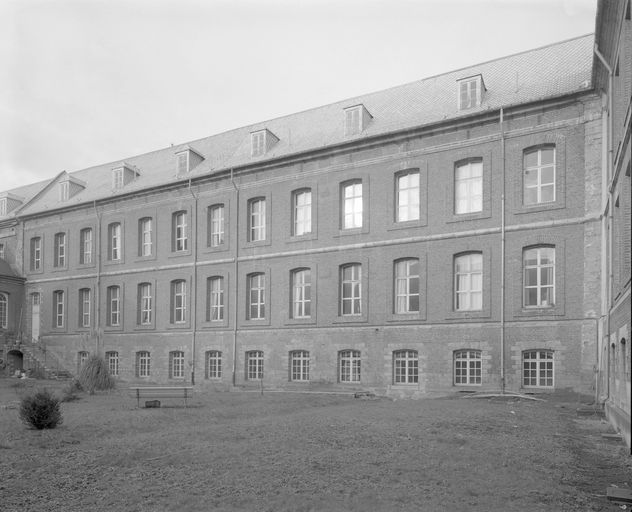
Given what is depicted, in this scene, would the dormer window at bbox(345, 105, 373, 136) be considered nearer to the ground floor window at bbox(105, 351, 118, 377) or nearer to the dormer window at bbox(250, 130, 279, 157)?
the dormer window at bbox(250, 130, 279, 157)

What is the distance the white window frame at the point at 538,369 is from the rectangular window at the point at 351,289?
7.26 meters

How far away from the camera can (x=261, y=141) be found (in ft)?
100

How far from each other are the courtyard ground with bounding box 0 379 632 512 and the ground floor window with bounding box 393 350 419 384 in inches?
320

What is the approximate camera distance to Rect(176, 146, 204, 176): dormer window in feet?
109

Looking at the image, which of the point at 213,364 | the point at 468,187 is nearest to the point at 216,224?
the point at 213,364

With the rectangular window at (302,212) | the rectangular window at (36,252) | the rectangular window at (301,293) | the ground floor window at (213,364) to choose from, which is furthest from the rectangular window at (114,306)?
the rectangular window at (302,212)

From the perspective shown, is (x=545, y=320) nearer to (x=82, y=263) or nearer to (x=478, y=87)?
(x=478, y=87)

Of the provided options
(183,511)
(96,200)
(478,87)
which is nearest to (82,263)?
(96,200)

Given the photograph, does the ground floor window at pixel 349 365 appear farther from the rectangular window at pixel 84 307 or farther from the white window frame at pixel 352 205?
the rectangular window at pixel 84 307

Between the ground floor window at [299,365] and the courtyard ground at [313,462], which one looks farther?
the ground floor window at [299,365]

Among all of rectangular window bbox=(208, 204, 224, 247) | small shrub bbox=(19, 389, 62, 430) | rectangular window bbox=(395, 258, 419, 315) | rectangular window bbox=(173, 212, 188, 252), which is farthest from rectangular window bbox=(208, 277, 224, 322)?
small shrub bbox=(19, 389, 62, 430)

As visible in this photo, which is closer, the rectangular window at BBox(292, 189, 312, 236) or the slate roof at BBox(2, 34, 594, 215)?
the slate roof at BBox(2, 34, 594, 215)

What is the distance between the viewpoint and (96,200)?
36.1 m

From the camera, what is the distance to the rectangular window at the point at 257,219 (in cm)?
2999
